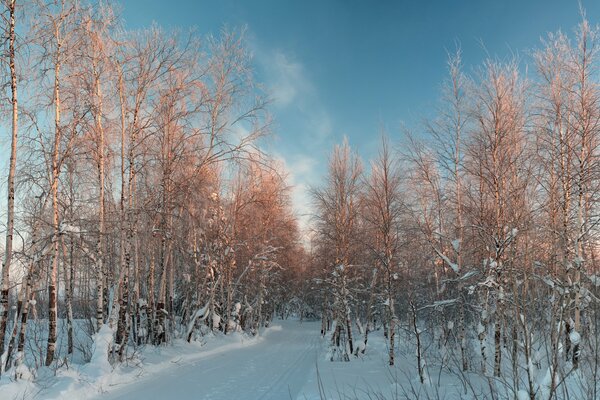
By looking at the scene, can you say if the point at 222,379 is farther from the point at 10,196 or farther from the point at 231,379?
the point at 10,196

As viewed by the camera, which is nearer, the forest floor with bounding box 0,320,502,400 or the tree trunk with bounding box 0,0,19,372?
the tree trunk with bounding box 0,0,19,372

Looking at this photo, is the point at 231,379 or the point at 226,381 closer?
the point at 226,381

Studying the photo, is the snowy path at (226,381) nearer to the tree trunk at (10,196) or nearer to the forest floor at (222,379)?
the forest floor at (222,379)

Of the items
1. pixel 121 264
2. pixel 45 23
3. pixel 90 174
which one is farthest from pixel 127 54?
pixel 121 264

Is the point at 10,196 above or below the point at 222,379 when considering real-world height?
above

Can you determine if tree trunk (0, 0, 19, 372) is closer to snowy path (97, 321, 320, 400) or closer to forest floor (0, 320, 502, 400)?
forest floor (0, 320, 502, 400)

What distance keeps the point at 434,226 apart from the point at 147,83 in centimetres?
1324

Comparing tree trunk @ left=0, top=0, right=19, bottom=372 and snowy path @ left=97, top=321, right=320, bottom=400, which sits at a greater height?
tree trunk @ left=0, top=0, right=19, bottom=372

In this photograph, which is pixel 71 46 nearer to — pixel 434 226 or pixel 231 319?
pixel 434 226

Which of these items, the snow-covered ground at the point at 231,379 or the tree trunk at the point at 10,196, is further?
the snow-covered ground at the point at 231,379

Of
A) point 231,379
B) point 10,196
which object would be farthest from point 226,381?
point 10,196

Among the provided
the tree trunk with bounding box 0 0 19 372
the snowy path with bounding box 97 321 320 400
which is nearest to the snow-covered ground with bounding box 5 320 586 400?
the snowy path with bounding box 97 321 320 400

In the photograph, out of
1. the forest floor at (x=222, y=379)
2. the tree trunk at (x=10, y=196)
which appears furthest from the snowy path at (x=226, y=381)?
the tree trunk at (x=10, y=196)

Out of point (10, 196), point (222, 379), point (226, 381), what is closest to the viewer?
point (10, 196)
